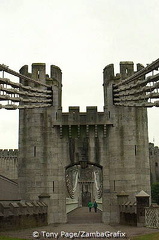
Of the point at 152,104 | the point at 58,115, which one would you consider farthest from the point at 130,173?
the point at 152,104

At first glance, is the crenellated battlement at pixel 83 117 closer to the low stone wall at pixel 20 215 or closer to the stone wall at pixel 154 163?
the low stone wall at pixel 20 215

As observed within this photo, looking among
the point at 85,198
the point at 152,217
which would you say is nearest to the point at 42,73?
the point at 152,217

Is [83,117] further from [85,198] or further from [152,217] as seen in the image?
[85,198]

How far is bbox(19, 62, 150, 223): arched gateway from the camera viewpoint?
29656 millimetres

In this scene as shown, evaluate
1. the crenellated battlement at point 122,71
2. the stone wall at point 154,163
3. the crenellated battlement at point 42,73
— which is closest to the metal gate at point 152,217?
the crenellated battlement at point 122,71

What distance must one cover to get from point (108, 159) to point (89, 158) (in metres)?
1.41

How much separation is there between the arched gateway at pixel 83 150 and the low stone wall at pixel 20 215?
15.1ft

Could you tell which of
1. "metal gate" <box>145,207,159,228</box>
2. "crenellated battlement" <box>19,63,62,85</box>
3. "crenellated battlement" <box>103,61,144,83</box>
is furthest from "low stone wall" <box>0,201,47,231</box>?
"crenellated battlement" <box>103,61,144,83</box>

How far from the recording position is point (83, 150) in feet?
98.6

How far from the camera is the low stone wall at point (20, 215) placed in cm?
2144

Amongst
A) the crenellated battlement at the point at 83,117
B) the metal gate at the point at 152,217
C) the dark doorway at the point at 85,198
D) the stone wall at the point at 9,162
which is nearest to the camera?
the metal gate at the point at 152,217

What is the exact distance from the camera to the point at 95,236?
18422 mm

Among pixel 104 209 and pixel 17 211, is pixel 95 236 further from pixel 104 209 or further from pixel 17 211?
pixel 104 209

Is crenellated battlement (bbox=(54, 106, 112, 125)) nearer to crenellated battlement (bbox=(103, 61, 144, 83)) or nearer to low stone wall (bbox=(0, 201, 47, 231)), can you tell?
crenellated battlement (bbox=(103, 61, 144, 83))
